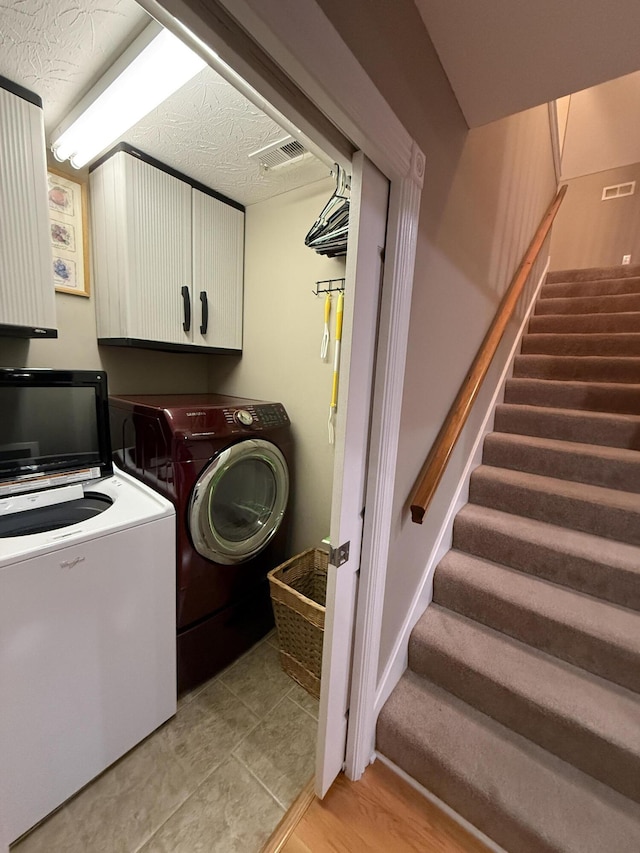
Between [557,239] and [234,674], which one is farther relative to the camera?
[557,239]

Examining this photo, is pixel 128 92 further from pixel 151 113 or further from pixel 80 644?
pixel 80 644

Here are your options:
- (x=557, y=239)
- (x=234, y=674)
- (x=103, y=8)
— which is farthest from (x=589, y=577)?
(x=557, y=239)

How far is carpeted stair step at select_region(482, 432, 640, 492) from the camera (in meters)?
1.64

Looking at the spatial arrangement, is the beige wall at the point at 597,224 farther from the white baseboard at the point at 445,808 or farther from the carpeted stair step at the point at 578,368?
the white baseboard at the point at 445,808

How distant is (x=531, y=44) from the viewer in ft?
2.66

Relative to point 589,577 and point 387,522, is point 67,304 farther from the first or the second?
point 589,577

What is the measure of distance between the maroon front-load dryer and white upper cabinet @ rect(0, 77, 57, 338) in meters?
0.48

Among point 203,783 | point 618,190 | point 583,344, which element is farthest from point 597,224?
point 203,783

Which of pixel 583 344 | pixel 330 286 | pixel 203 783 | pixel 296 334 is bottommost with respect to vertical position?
pixel 203 783

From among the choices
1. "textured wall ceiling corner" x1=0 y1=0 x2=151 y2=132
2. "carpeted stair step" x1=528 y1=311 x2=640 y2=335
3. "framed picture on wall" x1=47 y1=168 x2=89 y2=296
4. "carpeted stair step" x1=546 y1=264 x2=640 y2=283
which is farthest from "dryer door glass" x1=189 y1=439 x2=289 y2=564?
"carpeted stair step" x1=546 y1=264 x2=640 y2=283

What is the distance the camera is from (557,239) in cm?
392

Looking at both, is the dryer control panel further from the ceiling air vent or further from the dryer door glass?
the ceiling air vent

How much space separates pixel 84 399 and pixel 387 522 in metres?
1.26

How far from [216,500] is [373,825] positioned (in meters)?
1.23
